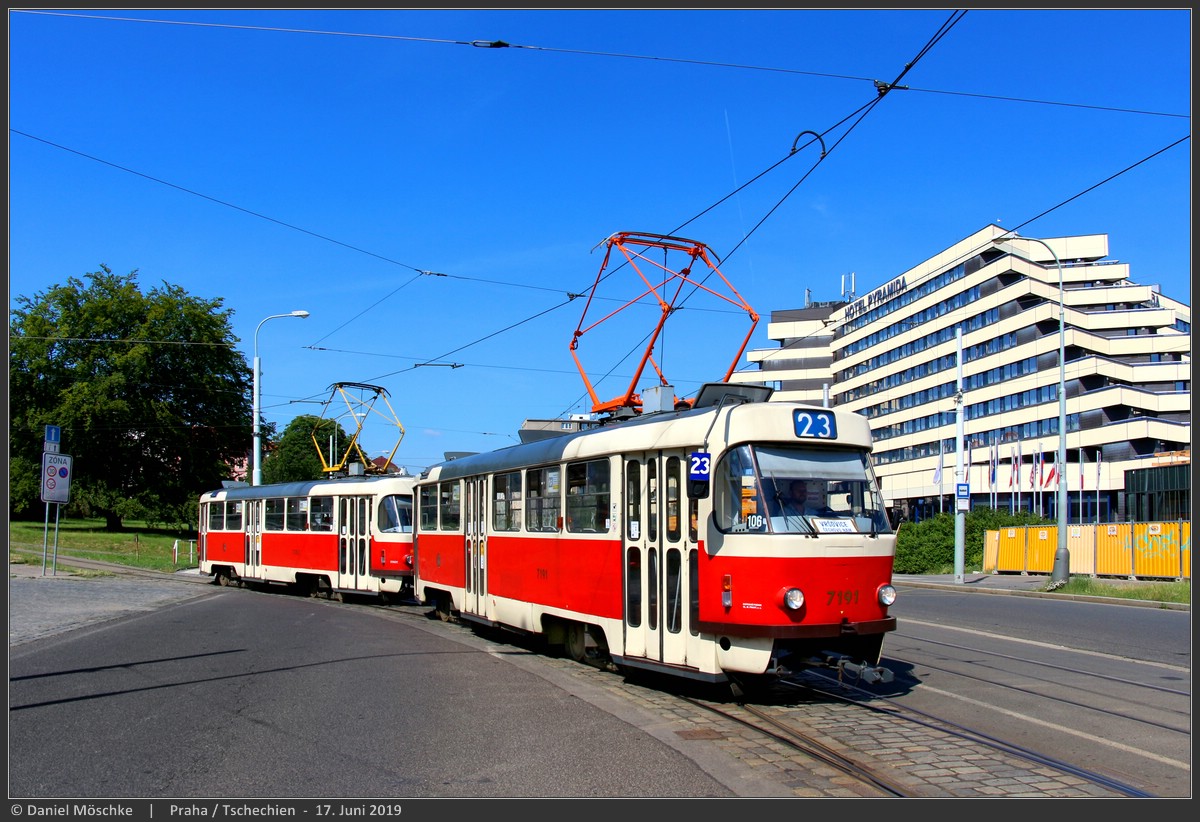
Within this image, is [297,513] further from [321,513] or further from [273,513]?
[273,513]

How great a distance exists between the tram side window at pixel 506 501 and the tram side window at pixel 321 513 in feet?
34.8

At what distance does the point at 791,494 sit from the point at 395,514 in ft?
47.1

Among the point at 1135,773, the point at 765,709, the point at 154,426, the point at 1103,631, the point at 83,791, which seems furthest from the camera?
the point at 154,426

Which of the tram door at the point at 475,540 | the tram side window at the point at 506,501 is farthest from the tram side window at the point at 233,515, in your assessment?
the tram side window at the point at 506,501

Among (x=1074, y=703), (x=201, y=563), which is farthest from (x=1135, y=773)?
(x=201, y=563)

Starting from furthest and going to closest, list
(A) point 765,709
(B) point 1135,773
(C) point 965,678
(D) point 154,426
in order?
(D) point 154,426, (C) point 965,678, (A) point 765,709, (B) point 1135,773

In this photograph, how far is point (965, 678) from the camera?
35.2 feet

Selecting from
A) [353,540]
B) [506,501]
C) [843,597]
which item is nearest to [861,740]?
[843,597]

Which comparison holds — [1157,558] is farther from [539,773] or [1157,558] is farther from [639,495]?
[539,773]

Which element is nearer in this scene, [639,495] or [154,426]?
[639,495]

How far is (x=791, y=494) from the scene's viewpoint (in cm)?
926

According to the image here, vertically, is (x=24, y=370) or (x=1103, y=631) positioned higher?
(x=24, y=370)

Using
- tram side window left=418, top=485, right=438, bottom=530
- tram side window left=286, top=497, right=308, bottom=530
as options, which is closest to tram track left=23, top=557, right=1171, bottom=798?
tram side window left=418, top=485, right=438, bottom=530

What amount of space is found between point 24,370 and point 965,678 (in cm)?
5308
